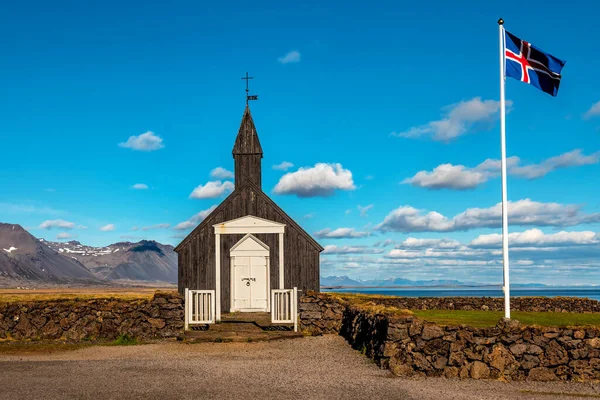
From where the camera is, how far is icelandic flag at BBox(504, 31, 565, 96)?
16750 mm

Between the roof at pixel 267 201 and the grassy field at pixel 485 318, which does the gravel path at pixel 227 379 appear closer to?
the grassy field at pixel 485 318

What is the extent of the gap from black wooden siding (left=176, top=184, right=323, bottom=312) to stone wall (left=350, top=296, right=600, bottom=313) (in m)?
8.64

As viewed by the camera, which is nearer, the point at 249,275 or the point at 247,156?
the point at 249,275

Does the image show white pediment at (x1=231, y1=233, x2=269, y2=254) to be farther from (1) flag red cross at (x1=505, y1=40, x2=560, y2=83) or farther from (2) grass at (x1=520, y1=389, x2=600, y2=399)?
(2) grass at (x1=520, y1=389, x2=600, y2=399)

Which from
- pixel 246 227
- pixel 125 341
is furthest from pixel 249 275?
pixel 125 341

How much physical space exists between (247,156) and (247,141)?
0.74 meters

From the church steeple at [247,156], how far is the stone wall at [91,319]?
30.5 ft

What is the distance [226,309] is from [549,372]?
53.8ft

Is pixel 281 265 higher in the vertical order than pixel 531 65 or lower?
lower

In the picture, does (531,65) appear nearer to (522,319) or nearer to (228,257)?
(522,319)

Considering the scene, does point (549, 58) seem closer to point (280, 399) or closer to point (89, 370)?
point (280, 399)

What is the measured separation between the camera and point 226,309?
91.0 feet

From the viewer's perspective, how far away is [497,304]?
3691 cm

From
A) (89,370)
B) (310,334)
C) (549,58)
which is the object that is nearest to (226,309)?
(310,334)
